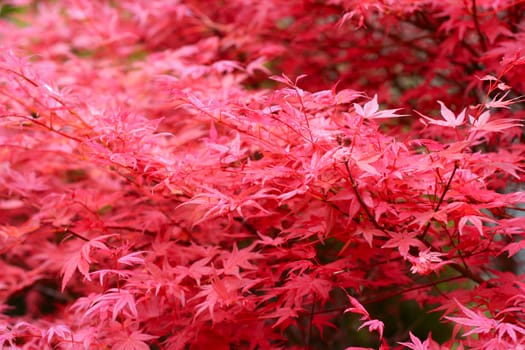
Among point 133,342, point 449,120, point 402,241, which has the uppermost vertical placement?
point 449,120

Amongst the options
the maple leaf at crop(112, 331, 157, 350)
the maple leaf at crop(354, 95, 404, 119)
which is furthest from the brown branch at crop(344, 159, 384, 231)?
the maple leaf at crop(112, 331, 157, 350)

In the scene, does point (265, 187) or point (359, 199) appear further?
point (265, 187)

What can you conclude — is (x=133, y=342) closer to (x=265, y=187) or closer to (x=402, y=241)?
(x=265, y=187)

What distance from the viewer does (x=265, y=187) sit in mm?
1588

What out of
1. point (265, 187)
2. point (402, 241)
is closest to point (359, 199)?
point (402, 241)

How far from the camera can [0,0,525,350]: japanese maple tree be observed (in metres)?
1.47

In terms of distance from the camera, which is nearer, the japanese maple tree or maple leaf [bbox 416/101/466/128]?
maple leaf [bbox 416/101/466/128]

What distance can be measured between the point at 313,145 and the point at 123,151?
0.57 m

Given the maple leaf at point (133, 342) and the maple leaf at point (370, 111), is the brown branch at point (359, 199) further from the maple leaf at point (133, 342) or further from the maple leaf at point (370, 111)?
the maple leaf at point (133, 342)

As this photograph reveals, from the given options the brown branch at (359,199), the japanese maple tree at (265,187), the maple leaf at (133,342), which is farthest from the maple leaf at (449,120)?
the maple leaf at (133,342)

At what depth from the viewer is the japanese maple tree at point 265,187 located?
147cm

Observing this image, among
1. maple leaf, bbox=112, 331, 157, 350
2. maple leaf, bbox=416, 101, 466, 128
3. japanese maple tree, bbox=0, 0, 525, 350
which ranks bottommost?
maple leaf, bbox=112, 331, 157, 350

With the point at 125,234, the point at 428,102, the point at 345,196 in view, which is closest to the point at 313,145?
the point at 345,196

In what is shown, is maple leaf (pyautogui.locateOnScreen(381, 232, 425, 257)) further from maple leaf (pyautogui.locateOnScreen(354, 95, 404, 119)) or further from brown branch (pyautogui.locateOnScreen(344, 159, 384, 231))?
maple leaf (pyautogui.locateOnScreen(354, 95, 404, 119))
